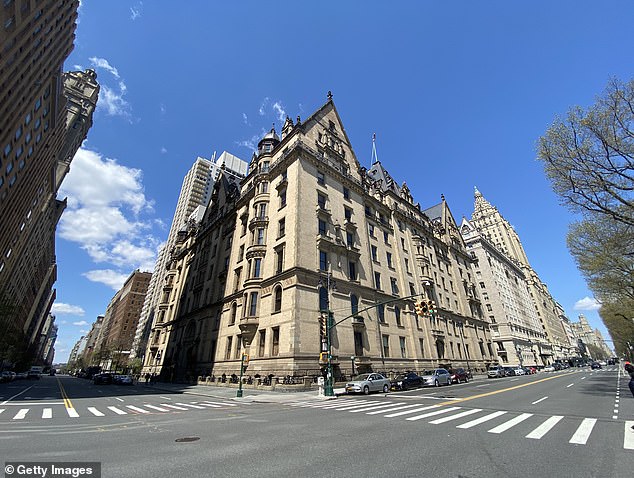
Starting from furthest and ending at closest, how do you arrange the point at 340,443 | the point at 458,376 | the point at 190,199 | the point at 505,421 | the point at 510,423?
1. the point at 190,199
2. the point at 458,376
3. the point at 505,421
4. the point at 510,423
5. the point at 340,443

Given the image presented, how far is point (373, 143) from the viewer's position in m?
62.8

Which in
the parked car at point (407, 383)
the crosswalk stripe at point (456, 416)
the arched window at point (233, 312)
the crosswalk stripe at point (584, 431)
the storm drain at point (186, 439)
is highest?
the arched window at point (233, 312)

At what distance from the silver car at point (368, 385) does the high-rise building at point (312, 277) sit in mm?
3942

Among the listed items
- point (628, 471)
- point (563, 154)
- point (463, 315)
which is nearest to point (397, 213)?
point (463, 315)

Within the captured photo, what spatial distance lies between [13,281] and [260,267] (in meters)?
69.4

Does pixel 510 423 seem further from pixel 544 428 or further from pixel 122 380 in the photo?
pixel 122 380

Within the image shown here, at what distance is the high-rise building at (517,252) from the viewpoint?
112 m

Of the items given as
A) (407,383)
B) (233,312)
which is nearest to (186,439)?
(407,383)

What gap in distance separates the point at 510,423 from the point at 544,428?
43.2 inches

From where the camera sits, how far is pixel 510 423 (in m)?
10.3

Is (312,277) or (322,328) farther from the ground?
(312,277)

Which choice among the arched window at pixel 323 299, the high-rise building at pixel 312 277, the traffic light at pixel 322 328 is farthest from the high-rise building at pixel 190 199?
the traffic light at pixel 322 328

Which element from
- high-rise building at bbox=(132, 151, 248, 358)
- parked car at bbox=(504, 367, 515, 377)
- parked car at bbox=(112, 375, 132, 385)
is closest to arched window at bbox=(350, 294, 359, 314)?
parked car at bbox=(112, 375, 132, 385)

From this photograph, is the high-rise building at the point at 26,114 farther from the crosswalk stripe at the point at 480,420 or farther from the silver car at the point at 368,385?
the crosswalk stripe at the point at 480,420
